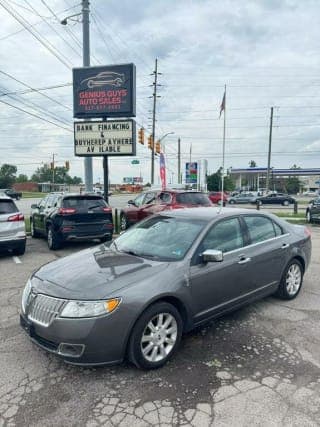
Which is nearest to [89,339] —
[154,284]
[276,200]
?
[154,284]

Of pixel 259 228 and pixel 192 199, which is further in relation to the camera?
pixel 192 199

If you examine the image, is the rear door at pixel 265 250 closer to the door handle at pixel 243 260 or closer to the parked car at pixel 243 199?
the door handle at pixel 243 260

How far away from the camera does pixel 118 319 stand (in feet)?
9.90

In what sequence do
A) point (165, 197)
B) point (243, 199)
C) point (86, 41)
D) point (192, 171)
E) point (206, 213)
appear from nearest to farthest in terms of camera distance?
point (206, 213) < point (165, 197) < point (86, 41) < point (192, 171) < point (243, 199)

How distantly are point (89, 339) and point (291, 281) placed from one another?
11.3 feet

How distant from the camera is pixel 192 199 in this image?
11133 mm

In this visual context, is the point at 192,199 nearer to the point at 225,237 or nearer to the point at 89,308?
the point at 225,237

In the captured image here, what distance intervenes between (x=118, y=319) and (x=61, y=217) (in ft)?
21.2

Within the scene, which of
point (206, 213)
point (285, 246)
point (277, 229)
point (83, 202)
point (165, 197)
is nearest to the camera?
point (206, 213)

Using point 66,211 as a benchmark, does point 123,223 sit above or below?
below

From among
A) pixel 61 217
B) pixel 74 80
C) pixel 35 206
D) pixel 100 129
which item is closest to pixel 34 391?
pixel 61 217

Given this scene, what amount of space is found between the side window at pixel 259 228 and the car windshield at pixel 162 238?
83 cm

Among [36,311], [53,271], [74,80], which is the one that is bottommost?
[36,311]

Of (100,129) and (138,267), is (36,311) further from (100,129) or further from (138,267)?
(100,129)
